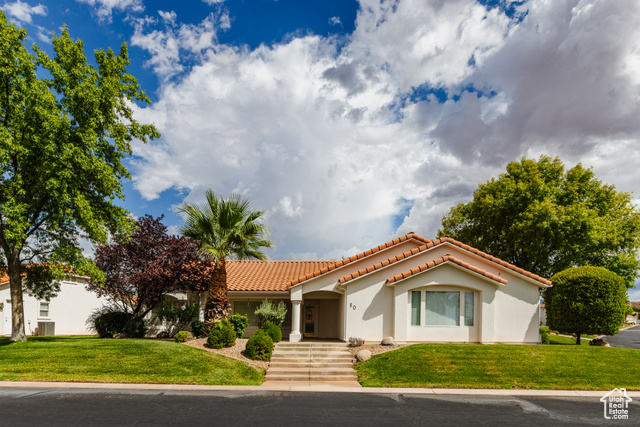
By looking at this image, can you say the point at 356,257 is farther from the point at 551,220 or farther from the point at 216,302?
the point at 551,220

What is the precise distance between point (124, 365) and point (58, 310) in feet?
73.6

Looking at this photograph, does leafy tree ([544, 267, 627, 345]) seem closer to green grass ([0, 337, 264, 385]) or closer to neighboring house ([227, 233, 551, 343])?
neighboring house ([227, 233, 551, 343])

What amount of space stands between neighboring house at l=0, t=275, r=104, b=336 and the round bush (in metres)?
6.64

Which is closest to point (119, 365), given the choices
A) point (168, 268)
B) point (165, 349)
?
point (165, 349)

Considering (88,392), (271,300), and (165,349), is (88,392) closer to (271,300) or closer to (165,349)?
(165,349)

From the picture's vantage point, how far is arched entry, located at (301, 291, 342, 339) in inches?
943

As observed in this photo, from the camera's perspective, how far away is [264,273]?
1059 inches

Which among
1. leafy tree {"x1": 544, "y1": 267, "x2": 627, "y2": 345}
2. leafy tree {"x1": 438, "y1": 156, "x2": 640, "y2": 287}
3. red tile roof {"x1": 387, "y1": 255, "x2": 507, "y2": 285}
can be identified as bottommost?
leafy tree {"x1": 544, "y1": 267, "x2": 627, "y2": 345}

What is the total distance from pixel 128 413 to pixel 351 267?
13.1 metres

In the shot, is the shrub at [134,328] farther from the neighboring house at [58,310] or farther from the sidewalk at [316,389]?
the sidewalk at [316,389]

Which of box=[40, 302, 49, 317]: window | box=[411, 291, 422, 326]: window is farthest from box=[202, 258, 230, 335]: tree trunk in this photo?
box=[40, 302, 49, 317]: window

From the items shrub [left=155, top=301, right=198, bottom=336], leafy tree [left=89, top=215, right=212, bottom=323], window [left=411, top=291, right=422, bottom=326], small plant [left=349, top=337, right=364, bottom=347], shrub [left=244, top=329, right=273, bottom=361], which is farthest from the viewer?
shrub [left=155, top=301, right=198, bottom=336]

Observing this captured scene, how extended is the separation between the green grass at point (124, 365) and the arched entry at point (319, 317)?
841cm

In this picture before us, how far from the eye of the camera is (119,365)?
14953 mm
